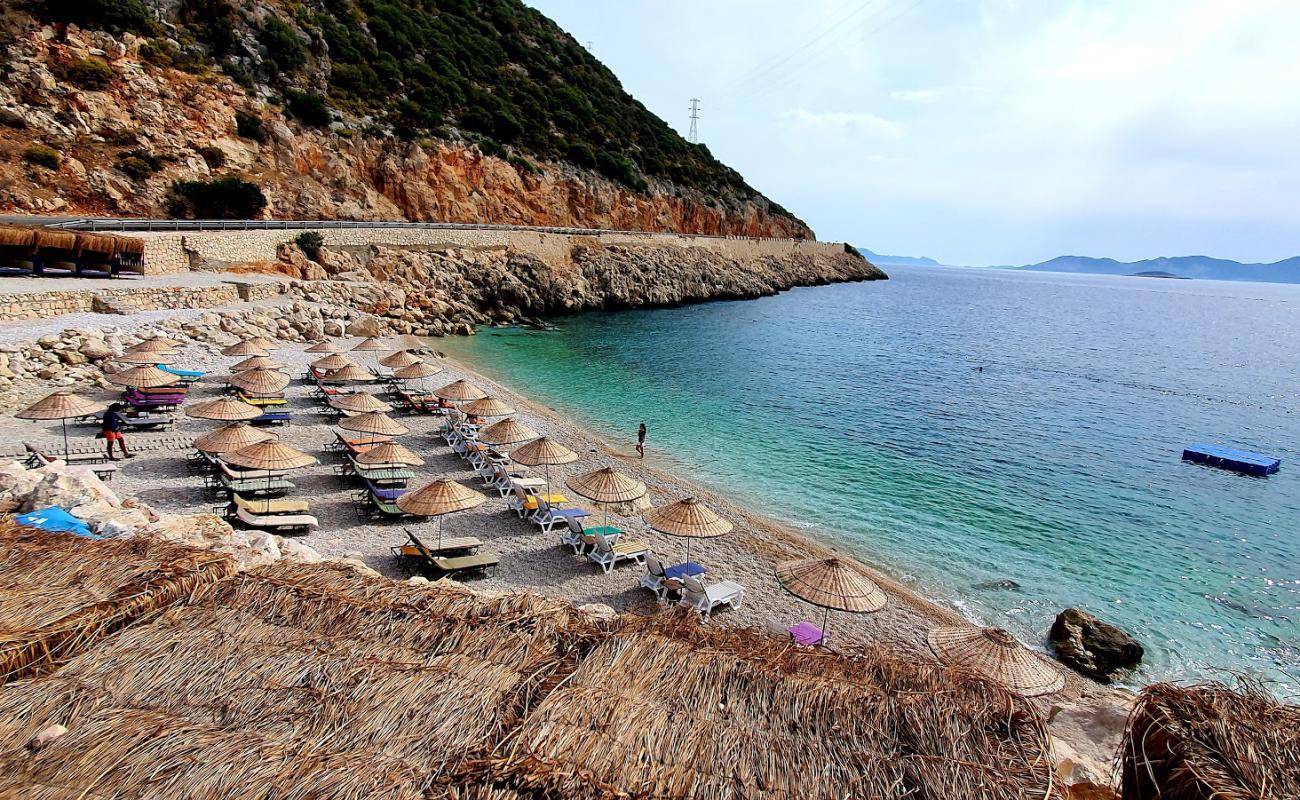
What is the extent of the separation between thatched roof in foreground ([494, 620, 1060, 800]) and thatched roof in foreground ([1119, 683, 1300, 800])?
0.48 metres

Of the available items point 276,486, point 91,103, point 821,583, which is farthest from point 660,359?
point 91,103

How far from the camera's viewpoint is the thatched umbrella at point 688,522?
1087cm

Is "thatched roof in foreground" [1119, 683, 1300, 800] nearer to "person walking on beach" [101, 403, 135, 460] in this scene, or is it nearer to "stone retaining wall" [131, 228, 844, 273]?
"person walking on beach" [101, 403, 135, 460]

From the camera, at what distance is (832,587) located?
9.30m

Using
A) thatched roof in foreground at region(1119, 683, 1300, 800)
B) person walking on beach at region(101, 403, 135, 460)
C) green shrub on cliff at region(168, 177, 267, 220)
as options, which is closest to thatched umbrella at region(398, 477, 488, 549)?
person walking on beach at region(101, 403, 135, 460)

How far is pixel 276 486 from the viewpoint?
13812mm

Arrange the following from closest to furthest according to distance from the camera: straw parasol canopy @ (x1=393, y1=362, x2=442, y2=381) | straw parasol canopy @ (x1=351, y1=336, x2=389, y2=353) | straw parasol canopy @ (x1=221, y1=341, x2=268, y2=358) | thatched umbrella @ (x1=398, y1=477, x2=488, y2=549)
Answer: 1. thatched umbrella @ (x1=398, y1=477, x2=488, y2=549)
2. straw parasol canopy @ (x1=221, y1=341, x2=268, y2=358)
3. straw parasol canopy @ (x1=393, y1=362, x2=442, y2=381)
4. straw parasol canopy @ (x1=351, y1=336, x2=389, y2=353)

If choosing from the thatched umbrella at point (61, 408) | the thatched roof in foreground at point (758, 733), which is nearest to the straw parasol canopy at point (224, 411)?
the thatched umbrella at point (61, 408)

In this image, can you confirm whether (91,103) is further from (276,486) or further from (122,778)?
(122,778)

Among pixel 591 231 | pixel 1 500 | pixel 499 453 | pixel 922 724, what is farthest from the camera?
pixel 591 231

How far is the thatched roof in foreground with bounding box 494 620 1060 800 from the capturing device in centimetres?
332

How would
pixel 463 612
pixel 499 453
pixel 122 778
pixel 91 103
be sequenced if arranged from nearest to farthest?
pixel 122 778
pixel 463 612
pixel 499 453
pixel 91 103

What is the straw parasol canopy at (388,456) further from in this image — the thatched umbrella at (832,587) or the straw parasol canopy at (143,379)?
the thatched umbrella at (832,587)

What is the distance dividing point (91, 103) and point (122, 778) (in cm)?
4309
